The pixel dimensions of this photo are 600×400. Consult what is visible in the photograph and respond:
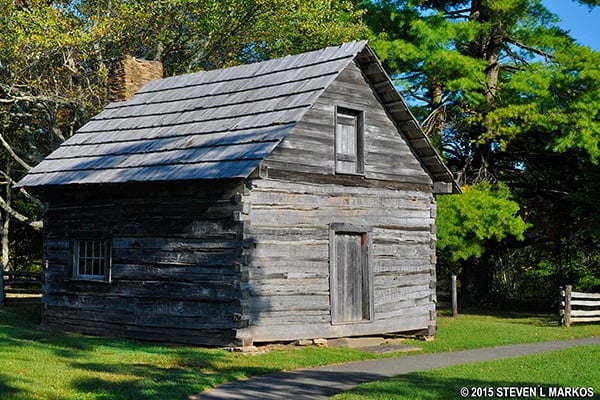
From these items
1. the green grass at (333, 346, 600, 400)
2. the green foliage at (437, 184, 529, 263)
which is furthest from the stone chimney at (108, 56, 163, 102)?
the green grass at (333, 346, 600, 400)

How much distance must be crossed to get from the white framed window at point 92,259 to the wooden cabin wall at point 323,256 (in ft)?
13.9

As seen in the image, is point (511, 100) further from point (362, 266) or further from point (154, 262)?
Result: point (154, 262)

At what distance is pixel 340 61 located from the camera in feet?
58.0

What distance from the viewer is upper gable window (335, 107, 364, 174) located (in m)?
18.0

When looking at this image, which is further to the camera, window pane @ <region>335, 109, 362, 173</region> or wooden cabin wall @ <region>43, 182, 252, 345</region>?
window pane @ <region>335, 109, 362, 173</region>

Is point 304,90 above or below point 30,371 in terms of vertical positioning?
above

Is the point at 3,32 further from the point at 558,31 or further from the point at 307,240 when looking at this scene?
the point at 558,31

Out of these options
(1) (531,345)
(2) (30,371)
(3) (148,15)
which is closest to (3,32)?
(3) (148,15)

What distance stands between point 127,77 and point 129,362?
36.6 feet

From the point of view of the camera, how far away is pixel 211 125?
1788 centimetres

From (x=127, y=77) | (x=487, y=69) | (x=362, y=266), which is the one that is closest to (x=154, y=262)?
(x=362, y=266)

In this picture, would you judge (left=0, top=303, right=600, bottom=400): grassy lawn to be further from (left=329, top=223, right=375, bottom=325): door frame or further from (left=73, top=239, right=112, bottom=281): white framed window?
(left=73, top=239, right=112, bottom=281): white framed window

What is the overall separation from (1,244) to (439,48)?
21.5 meters

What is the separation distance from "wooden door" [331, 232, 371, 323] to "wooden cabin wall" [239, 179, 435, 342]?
0.73 ft
